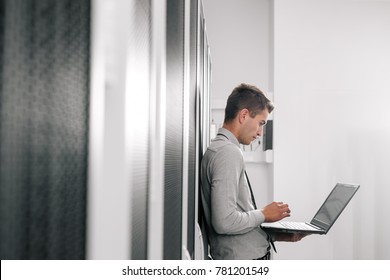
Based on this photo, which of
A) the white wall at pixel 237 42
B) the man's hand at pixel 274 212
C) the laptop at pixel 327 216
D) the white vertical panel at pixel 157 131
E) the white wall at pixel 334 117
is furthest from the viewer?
the white wall at pixel 237 42

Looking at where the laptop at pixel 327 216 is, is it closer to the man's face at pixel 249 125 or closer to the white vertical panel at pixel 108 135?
the man's face at pixel 249 125

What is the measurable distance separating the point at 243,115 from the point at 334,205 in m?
0.73

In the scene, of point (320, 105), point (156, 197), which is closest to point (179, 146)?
point (156, 197)

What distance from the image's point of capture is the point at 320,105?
355 cm

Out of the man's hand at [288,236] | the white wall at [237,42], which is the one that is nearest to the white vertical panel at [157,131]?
the man's hand at [288,236]

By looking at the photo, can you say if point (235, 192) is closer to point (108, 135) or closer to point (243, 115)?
point (243, 115)

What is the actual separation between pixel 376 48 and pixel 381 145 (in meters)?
0.85

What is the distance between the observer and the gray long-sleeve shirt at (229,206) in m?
1.41

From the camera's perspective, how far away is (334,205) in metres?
2.02

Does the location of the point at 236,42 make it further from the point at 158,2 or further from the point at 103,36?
the point at 103,36

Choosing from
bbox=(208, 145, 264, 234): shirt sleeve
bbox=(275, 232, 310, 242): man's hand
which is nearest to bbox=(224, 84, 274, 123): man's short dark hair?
bbox=(208, 145, 264, 234): shirt sleeve

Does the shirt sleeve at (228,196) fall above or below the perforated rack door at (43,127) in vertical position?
below

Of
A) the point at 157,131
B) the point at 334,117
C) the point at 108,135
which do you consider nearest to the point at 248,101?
the point at 157,131

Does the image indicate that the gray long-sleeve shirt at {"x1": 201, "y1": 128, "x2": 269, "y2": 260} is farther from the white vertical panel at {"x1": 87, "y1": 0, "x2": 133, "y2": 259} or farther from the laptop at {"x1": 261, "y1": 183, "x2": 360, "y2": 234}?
the white vertical panel at {"x1": 87, "y1": 0, "x2": 133, "y2": 259}
